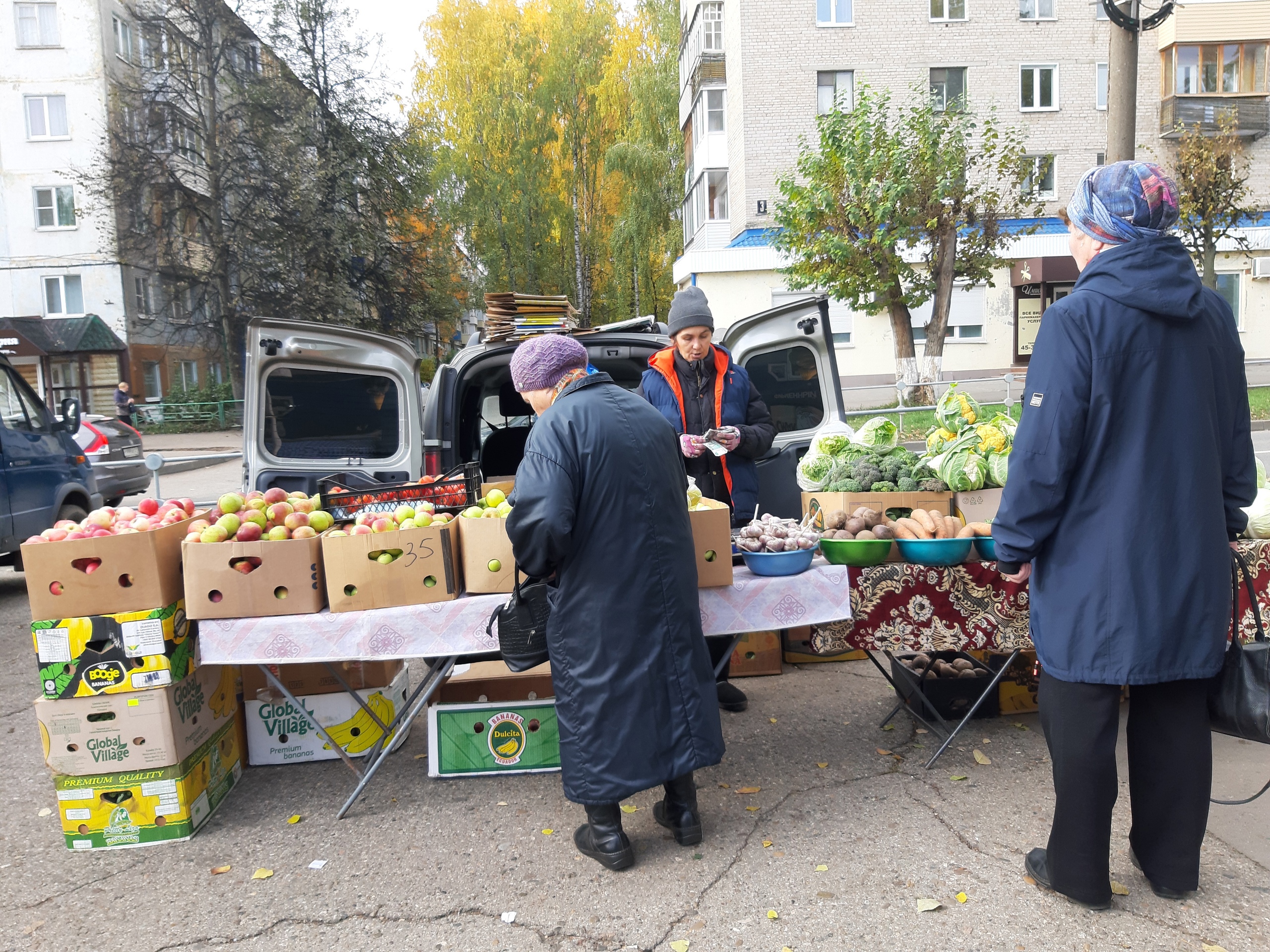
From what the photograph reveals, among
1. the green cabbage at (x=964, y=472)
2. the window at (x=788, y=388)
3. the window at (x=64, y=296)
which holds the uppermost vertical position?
the window at (x=64, y=296)

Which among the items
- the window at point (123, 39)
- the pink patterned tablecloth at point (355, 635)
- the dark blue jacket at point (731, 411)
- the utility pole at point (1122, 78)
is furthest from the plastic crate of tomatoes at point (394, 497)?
the window at point (123, 39)

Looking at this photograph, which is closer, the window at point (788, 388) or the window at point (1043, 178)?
the window at point (788, 388)

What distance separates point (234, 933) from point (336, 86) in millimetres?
27465

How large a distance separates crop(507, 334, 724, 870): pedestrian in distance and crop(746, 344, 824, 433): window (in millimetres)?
2540

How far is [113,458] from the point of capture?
1259 cm

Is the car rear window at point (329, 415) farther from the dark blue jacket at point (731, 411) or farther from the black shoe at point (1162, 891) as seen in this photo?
the black shoe at point (1162, 891)

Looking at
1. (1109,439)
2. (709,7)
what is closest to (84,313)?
(709,7)

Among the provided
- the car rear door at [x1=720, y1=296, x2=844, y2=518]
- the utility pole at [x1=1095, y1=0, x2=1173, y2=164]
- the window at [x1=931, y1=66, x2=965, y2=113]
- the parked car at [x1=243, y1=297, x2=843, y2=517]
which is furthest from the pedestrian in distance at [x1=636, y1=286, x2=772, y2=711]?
the window at [x1=931, y1=66, x2=965, y2=113]

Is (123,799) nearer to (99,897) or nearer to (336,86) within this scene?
(99,897)

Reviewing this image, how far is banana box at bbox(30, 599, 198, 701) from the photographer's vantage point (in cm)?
342

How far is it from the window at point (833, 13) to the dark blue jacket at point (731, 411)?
85.5ft

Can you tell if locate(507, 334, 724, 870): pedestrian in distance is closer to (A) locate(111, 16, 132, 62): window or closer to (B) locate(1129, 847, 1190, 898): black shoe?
(B) locate(1129, 847, 1190, 898): black shoe

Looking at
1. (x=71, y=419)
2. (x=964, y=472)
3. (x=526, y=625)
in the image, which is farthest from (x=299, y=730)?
(x=71, y=419)

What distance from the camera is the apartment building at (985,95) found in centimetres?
2712
